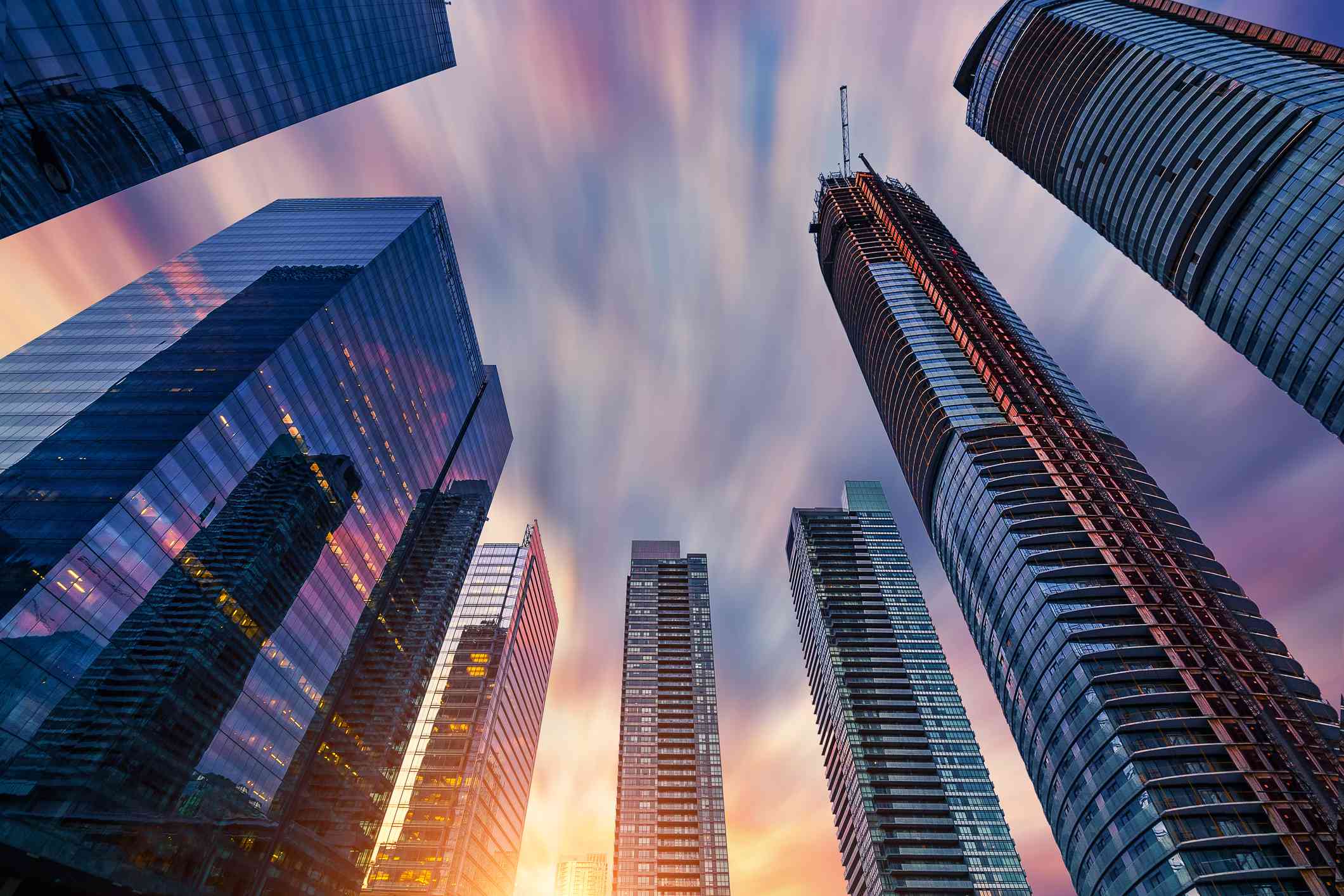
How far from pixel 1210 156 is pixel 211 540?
493ft

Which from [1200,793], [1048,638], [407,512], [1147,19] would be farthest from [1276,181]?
[407,512]

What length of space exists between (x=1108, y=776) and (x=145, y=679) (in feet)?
342

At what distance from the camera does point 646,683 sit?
186 m

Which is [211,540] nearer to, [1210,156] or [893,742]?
[893,742]

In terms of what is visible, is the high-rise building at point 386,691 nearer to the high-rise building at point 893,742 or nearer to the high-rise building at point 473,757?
the high-rise building at point 473,757

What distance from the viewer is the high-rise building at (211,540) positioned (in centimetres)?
5488

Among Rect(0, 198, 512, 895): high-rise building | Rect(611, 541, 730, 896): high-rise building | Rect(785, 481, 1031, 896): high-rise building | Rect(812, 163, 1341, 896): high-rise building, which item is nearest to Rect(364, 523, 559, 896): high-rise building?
Rect(0, 198, 512, 895): high-rise building

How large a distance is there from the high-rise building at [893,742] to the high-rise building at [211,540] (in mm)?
100323

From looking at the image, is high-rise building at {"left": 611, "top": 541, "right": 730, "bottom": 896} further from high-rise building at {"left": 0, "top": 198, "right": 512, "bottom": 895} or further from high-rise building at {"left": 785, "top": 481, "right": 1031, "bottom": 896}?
high-rise building at {"left": 0, "top": 198, "right": 512, "bottom": 895}

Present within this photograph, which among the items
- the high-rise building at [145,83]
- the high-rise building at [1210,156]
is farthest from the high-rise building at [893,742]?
the high-rise building at [145,83]

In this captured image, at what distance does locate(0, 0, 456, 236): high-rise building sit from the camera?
4800cm

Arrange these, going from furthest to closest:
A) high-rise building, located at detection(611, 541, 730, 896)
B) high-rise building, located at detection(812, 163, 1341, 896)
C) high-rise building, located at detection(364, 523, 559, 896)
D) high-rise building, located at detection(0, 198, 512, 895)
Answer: high-rise building, located at detection(611, 541, 730, 896), high-rise building, located at detection(364, 523, 559, 896), high-rise building, located at detection(812, 163, 1341, 896), high-rise building, located at detection(0, 198, 512, 895)

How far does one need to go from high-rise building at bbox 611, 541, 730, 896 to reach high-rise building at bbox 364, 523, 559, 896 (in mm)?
30320

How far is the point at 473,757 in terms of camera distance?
14438 centimetres
